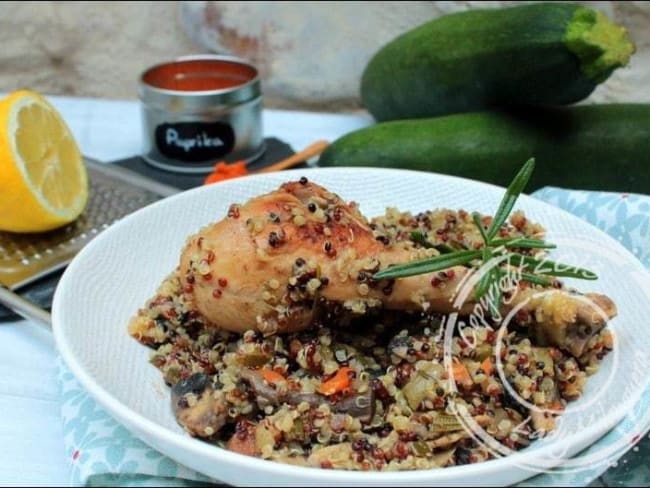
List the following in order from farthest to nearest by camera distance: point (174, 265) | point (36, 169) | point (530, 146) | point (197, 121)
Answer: point (197, 121), point (530, 146), point (36, 169), point (174, 265)

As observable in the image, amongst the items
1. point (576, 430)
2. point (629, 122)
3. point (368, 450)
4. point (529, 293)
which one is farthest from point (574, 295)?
point (629, 122)

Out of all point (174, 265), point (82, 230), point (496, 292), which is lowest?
point (82, 230)

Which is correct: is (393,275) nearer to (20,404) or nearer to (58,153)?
(20,404)

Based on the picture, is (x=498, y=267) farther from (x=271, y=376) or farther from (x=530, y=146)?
(x=530, y=146)

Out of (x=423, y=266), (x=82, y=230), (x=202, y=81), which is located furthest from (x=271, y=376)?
(x=202, y=81)

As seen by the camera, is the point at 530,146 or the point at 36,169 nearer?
the point at 36,169

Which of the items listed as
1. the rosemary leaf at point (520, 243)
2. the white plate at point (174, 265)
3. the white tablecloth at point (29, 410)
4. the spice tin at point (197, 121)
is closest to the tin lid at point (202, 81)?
the spice tin at point (197, 121)

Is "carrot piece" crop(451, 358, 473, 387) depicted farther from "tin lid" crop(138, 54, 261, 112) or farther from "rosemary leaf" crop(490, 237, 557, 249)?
"tin lid" crop(138, 54, 261, 112)
